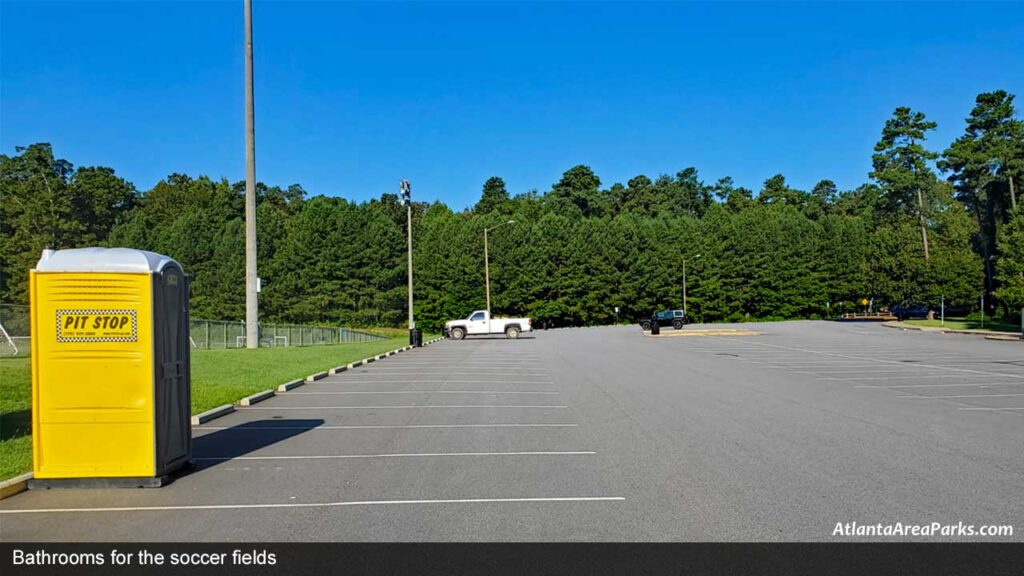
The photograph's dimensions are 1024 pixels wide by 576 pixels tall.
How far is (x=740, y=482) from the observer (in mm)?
8023

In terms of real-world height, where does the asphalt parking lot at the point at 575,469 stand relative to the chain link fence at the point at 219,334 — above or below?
below

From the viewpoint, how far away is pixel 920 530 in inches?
248

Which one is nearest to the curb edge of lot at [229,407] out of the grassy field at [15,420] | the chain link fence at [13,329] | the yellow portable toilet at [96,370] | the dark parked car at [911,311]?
the yellow portable toilet at [96,370]

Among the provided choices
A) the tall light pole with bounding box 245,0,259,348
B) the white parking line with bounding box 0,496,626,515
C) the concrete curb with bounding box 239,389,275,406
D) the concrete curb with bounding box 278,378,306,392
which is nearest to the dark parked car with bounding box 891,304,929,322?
the tall light pole with bounding box 245,0,259,348

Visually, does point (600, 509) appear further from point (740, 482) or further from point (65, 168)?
point (65, 168)

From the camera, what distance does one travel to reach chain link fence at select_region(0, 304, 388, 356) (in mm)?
26469

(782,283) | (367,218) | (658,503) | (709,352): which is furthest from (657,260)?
(658,503)

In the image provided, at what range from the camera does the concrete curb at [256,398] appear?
14.7 metres

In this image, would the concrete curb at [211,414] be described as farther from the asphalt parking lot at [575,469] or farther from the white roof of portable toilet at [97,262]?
the white roof of portable toilet at [97,262]

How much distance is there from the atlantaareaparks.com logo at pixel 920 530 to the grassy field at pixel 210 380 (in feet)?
25.4

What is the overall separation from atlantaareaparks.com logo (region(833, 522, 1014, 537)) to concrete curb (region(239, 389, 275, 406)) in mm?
11023

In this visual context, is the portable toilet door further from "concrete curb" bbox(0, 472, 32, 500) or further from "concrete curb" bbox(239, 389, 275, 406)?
"concrete curb" bbox(239, 389, 275, 406)

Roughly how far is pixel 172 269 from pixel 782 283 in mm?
98643
